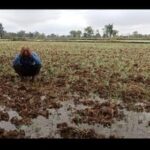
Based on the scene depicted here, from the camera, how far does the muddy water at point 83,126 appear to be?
7.97 metres

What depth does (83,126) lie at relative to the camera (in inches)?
335

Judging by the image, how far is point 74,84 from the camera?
1315 cm

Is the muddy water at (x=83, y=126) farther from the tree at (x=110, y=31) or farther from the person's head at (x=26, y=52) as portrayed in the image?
the tree at (x=110, y=31)

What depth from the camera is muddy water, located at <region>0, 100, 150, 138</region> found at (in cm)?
797

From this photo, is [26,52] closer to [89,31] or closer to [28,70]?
[28,70]

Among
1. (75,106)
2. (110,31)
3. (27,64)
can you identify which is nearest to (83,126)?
(75,106)

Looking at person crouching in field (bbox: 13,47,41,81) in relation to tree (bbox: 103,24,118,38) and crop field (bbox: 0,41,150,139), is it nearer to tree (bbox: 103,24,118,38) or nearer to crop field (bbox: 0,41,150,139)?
crop field (bbox: 0,41,150,139)

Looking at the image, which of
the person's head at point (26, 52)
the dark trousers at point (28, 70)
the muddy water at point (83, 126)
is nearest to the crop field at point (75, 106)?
the muddy water at point (83, 126)

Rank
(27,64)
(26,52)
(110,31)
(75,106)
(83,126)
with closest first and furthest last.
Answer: (83,126) → (75,106) → (26,52) → (27,64) → (110,31)

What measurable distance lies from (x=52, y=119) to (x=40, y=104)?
4.44ft
